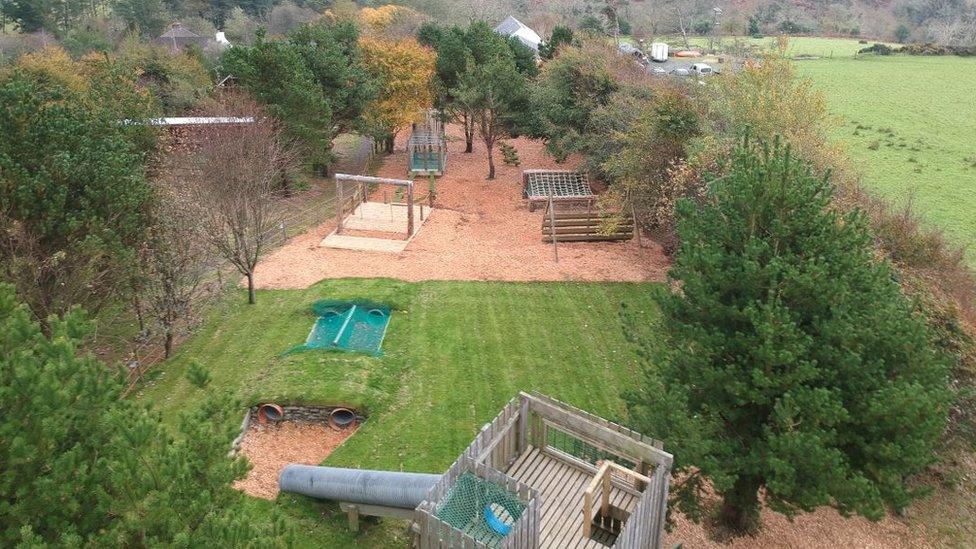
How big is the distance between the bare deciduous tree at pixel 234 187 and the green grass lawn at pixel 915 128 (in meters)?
19.3

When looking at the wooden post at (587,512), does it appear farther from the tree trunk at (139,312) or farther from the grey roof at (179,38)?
the grey roof at (179,38)

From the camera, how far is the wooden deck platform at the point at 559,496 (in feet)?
29.7

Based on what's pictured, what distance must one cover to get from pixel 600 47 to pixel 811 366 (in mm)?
25734

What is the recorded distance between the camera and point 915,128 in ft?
117

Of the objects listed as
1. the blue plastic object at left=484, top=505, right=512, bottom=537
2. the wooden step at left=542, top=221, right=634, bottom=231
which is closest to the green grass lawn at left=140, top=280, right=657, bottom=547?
the blue plastic object at left=484, top=505, right=512, bottom=537

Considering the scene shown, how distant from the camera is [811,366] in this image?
9109 mm

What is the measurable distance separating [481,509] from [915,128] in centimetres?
→ 3727

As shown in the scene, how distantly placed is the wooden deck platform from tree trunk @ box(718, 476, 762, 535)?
2.19 meters

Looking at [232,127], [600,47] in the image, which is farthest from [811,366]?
[600,47]

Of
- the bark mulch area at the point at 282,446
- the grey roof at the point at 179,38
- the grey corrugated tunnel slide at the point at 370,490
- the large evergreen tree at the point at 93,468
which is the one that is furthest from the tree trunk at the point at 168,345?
the grey roof at the point at 179,38

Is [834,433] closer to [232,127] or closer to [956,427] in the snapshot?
[956,427]

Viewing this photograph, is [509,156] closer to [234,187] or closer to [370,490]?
[234,187]

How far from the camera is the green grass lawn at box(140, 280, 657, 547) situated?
13.4m

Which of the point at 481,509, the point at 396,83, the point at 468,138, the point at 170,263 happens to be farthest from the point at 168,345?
the point at 468,138
